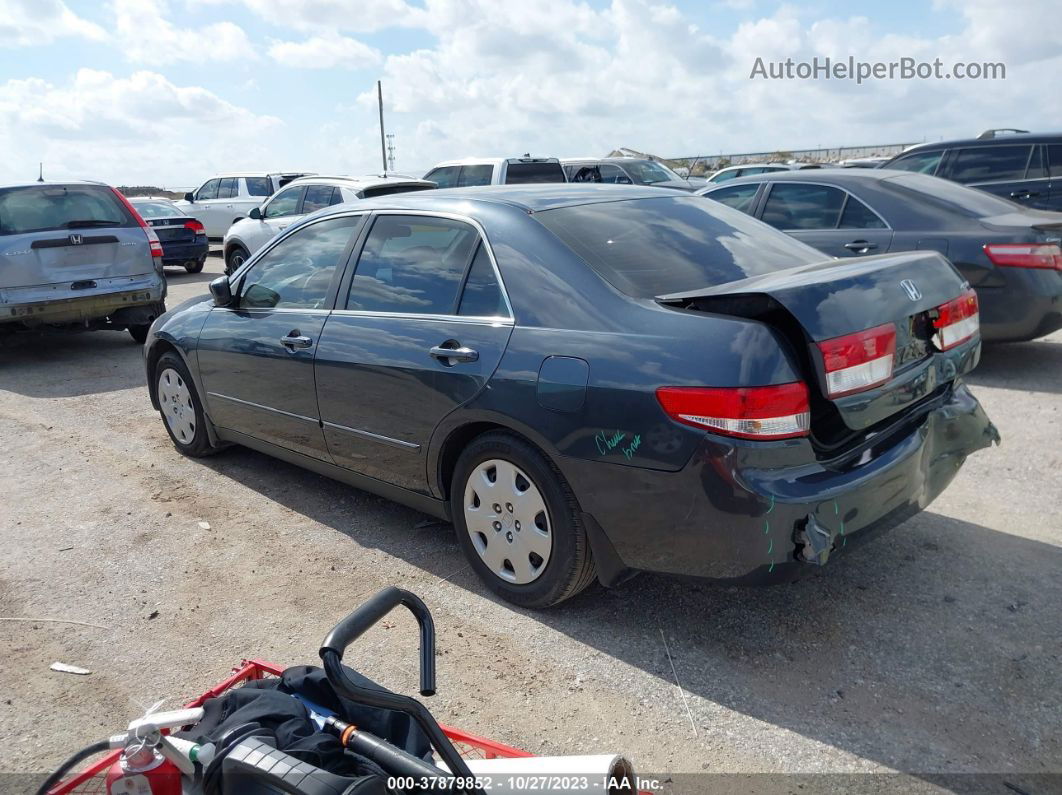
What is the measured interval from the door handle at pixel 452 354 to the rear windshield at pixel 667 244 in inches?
22.9

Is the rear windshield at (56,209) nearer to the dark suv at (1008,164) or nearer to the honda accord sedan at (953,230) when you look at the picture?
the honda accord sedan at (953,230)

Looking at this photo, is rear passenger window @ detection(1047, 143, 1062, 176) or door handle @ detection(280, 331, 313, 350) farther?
rear passenger window @ detection(1047, 143, 1062, 176)

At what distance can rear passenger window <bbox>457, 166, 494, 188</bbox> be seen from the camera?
41.1 feet

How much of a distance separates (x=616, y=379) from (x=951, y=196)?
17.4 feet

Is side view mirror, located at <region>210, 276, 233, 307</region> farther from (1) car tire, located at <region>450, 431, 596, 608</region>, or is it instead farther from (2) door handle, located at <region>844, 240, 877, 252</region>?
(2) door handle, located at <region>844, 240, 877, 252</region>

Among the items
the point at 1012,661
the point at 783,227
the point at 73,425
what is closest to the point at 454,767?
the point at 1012,661

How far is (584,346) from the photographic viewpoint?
311 cm

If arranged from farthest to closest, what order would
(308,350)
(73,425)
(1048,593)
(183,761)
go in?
(73,425)
(308,350)
(1048,593)
(183,761)

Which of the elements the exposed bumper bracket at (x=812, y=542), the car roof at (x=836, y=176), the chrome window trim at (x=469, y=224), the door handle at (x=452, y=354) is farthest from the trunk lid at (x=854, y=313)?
the car roof at (x=836, y=176)

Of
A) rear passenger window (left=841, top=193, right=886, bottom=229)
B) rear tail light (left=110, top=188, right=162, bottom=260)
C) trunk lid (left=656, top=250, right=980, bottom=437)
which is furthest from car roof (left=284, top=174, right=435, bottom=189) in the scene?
trunk lid (left=656, top=250, right=980, bottom=437)

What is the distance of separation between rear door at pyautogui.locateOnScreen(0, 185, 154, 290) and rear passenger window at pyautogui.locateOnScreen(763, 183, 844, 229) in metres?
6.23

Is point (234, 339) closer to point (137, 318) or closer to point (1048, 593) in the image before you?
point (1048, 593)

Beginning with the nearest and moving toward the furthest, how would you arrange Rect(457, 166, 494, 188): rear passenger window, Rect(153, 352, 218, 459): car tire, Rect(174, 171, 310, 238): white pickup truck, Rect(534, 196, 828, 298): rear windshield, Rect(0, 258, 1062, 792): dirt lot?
Rect(0, 258, 1062, 792): dirt lot, Rect(534, 196, 828, 298): rear windshield, Rect(153, 352, 218, 459): car tire, Rect(457, 166, 494, 188): rear passenger window, Rect(174, 171, 310, 238): white pickup truck

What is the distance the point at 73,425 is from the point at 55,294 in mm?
2310
